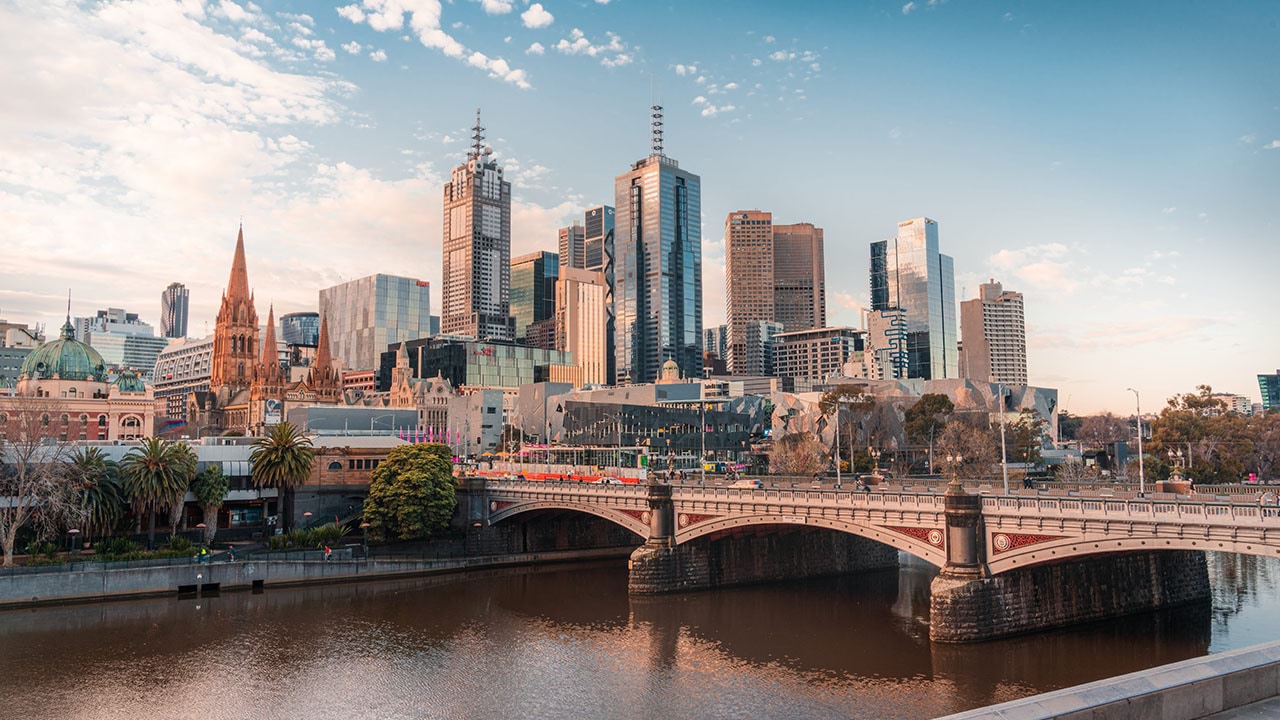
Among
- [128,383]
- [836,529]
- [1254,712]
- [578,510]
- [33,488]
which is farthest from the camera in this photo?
[128,383]

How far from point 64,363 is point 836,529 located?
502 feet

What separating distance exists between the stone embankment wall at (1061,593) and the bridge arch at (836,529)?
6.63 ft

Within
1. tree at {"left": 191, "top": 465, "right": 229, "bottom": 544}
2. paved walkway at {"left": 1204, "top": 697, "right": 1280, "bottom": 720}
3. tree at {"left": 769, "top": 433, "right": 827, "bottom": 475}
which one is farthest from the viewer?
tree at {"left": 769, "top": 433, "right": 827, "bottom": 475}

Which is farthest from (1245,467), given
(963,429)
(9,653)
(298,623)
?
(9,653)

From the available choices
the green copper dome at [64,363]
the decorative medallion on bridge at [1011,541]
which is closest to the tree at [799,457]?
the decorative medallion on bridge at [1011,541]

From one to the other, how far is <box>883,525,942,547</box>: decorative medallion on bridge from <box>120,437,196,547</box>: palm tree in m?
64.5

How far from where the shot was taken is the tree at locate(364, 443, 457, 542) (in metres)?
90.6

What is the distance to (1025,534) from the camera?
2064 inches

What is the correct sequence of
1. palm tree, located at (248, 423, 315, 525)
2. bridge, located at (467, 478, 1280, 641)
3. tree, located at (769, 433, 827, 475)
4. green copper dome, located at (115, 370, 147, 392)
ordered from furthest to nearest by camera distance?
1. green copper dome, located at (115, 370, 147, 392)
2. tree, located at (769, 433, 827, 475)
3. palm tree, located at (248, 423, 315, 525)
4. bridge, located at (467, 478, 1280, 641)

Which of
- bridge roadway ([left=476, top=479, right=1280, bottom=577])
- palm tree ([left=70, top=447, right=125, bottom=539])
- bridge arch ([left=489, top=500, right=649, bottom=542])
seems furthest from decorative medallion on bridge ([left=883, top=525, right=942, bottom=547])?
palm tree ([left=70, top=447, right=125, bottom=539])

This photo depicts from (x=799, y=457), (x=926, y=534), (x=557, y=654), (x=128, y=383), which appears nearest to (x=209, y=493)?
(x=557, y=654)

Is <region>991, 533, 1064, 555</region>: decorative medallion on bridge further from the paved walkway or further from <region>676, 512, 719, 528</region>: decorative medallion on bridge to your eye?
the paved walkway

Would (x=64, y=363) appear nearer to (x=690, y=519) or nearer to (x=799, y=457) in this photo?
(x=799, y=457)

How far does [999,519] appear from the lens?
53750 mm
